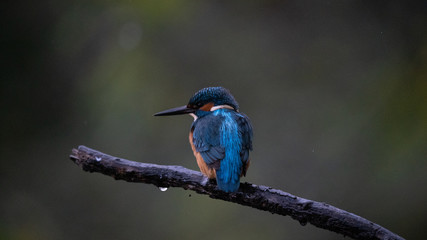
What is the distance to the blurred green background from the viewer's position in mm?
3371

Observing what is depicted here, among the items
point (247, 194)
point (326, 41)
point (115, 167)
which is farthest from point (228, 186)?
point (326, 41)

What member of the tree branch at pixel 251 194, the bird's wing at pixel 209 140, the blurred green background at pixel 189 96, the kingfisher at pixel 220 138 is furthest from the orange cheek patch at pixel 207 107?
the blurred green background at pixel 189 96

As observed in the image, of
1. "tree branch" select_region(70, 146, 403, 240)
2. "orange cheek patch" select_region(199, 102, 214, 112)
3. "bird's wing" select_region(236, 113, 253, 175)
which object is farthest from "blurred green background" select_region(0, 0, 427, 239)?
"tree branch" select_region(70, 146, 403, 240)

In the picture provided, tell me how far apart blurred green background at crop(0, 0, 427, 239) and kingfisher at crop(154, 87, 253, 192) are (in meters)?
1.38

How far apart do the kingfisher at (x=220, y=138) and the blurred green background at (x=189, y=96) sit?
138cm

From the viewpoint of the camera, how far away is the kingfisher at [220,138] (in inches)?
71.6

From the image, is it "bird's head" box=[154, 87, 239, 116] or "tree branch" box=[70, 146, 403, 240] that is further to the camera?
"bird's head" box=[154, 87, 239, 116]

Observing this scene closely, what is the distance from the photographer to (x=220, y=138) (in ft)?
6.51

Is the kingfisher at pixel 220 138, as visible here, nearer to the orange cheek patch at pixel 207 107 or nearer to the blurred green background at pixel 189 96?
the orange cheek patch at pixel 207 107

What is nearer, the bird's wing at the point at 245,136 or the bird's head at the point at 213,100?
the bird's wing at the point at 245,136

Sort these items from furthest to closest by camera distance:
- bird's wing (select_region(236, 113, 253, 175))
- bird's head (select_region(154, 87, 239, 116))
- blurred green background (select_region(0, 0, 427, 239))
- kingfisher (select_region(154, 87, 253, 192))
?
1. blurred green background (select_region(0, 0, 427, 239))
2. bird's head (select_region(154, 87, 239, 116))
3. bird's wing (select_region(236, 113, 253, 175))
4. kingfisher (select_region(154, 87, 253, 192))

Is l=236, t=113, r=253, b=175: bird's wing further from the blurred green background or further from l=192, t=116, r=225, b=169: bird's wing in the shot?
the blurred green background

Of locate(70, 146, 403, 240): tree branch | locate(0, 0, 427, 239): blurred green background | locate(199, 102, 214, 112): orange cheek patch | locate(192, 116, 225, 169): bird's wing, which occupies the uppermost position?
locate(0, 0, 427, 239): blurred green background

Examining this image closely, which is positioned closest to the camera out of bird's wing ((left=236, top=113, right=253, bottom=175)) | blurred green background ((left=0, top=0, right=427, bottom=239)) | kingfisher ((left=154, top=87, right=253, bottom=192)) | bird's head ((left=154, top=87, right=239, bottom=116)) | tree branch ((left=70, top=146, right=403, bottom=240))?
tree branch ((left=70, top=146, right=403, bottom=240))
